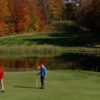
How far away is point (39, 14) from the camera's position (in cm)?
12938

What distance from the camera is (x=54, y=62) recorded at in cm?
6112

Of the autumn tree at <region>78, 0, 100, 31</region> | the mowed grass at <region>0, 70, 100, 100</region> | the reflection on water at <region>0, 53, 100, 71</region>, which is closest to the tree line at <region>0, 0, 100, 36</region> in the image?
the autumn tree at <region>78, 0, 100, 31</region>

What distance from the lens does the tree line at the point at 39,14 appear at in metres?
98.5

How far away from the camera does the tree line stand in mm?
98500

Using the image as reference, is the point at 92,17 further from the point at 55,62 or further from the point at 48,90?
the point at 48,90

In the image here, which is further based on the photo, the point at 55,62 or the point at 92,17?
the point at 92,17

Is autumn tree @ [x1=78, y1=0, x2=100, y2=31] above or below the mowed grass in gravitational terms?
above

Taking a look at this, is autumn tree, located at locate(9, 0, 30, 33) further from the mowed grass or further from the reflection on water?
the mowed grass

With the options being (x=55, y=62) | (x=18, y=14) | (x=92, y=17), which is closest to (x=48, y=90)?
(x=55, y=62)

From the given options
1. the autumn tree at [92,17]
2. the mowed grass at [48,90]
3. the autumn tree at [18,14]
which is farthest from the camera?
A: the autumn tree at [18,14]

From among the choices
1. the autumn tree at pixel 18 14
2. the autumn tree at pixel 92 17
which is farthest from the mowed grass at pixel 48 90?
the autumn tree at pixel 18 14

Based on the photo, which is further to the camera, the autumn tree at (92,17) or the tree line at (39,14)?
the tree line at (39,14)

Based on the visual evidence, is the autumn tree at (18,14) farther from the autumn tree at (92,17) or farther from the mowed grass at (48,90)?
the mowed grass at (48,90)

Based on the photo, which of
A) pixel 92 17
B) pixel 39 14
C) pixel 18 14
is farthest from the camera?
pixel 39 14
